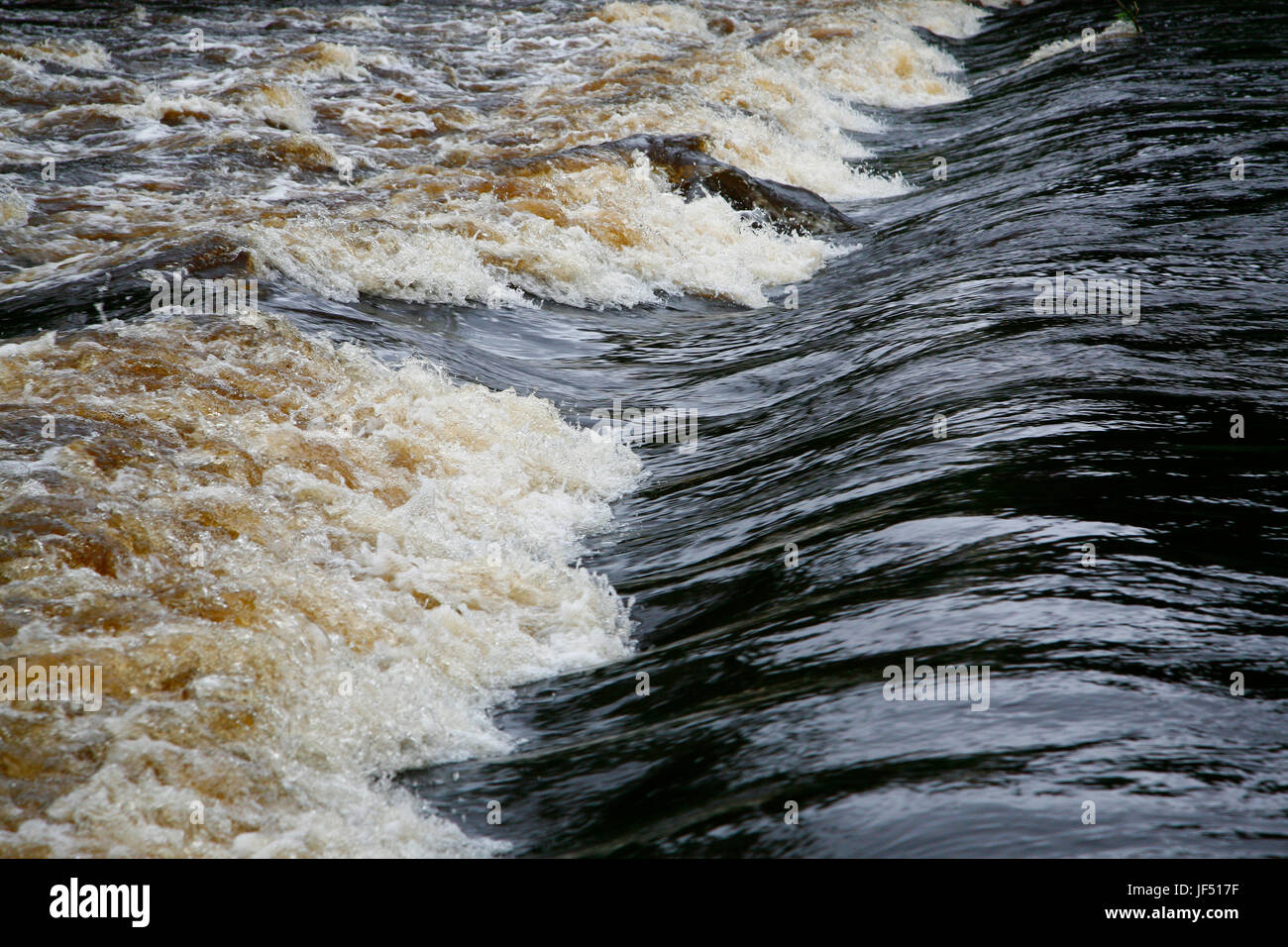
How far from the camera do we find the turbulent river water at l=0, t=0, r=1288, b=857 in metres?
3.65

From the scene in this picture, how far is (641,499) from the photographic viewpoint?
6742mm

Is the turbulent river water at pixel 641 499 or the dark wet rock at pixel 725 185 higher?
the dark wet rock at pixel 725 185

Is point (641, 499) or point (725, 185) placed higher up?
point (725, 185)

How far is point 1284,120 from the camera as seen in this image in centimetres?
1214

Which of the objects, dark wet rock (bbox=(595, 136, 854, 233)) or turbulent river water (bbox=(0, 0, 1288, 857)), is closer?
turbulent river water (bbox=(0, 0, 1288, 857))

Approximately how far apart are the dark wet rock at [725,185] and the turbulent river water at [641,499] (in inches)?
2.4

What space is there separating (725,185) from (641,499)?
249 inches

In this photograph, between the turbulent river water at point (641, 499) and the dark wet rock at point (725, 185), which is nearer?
the turbulent river water at point (641, 499)

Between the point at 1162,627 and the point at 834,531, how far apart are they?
154 centimetres

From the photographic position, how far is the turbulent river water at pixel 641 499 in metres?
3.65

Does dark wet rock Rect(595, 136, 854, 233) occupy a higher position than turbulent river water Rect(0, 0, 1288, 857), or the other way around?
dark wet rock Rect(595, 136, 854, 233)

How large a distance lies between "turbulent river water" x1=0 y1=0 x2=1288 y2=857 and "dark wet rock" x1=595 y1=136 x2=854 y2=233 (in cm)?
6
